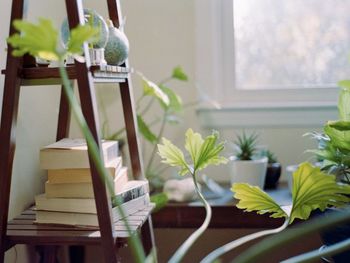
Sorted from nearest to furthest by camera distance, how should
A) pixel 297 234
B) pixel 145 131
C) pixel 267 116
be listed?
pixel 297 234, pixel 145 131, pixel 267 116

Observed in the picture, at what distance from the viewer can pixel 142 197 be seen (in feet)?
3.77

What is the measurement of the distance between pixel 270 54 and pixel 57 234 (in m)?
0.96

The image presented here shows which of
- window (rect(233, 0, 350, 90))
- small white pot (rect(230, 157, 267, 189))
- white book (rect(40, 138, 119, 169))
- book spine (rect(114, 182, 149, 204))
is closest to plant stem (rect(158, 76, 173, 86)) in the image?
window (rect(233, 0, 350, 90))

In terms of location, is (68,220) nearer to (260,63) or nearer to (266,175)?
(266,175)

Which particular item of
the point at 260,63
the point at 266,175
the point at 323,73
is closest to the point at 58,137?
the point at 266,175

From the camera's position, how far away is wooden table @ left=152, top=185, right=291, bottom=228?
1.36m

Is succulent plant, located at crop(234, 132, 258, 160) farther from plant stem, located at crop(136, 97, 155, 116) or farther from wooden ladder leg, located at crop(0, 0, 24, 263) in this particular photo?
wooden ladder leg, located at crop(0, 0, 24, 263)

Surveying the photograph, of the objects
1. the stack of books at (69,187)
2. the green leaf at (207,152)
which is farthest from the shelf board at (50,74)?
the green leaf at (207,152)

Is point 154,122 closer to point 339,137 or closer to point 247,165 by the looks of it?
point 247,165

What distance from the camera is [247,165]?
1.41 meters

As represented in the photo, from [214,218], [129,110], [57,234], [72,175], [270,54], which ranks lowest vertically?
[214,218]

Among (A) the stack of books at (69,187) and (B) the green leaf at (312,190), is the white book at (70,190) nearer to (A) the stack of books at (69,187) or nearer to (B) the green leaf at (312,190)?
(A) the stack of books at (69,187)

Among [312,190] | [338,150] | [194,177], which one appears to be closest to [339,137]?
[338,150]

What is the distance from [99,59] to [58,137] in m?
0.32
